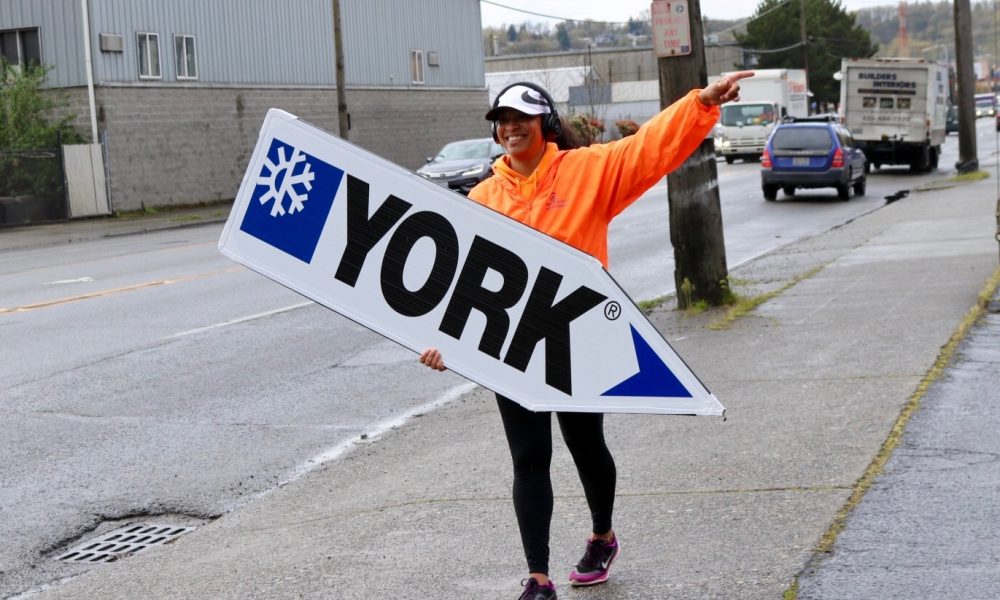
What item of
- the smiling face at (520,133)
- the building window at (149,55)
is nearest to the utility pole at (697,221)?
the smiling face at (520,133)

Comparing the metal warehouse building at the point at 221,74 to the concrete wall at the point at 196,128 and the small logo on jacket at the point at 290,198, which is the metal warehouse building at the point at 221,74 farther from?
the small logo on jacket at the point at 290,198

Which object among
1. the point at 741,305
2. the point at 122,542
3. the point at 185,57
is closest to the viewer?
the point at 122,542

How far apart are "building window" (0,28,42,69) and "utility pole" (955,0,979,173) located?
74.8 ft

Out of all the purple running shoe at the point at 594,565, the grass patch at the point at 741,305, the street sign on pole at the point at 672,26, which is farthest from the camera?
the street sign on pole at the point at 672,26

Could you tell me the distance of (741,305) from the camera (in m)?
11.8

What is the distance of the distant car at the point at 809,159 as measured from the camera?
27.9 m

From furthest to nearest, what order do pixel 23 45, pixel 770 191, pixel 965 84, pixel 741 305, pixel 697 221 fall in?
1. pixel 23 45
2. pixel 965 84
3. pixel 770 191
4. pixel 697 221
5. pixel 741 305

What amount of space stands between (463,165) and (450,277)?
28051 millimetres

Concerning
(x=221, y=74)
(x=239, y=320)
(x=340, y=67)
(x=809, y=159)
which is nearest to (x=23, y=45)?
(x=221, y=74)

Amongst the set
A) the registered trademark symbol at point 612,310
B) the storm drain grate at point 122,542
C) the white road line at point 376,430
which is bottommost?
the storm drain grate at point 122,542

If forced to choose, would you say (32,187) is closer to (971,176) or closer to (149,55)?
(149,55)

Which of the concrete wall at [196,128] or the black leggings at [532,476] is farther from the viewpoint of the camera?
the concrete wall at [196,128]

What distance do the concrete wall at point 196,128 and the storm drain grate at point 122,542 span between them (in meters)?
27.8

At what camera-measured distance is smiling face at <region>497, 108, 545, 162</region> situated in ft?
15.2
